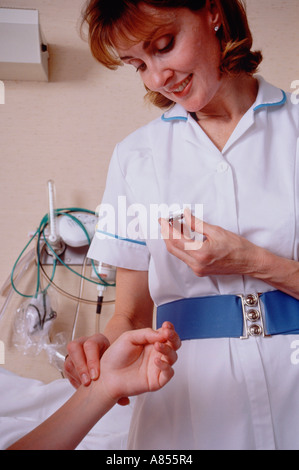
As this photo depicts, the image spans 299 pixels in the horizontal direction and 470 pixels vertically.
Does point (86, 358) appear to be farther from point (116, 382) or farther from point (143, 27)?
point (143, 27)

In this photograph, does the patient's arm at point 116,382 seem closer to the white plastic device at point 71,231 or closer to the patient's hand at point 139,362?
the patient's hand at point 139,362

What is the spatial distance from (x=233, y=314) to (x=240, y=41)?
52 centimetres

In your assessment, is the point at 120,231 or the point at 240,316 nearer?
the point at 240,316

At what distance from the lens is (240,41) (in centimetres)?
83

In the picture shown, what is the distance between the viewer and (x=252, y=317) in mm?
752

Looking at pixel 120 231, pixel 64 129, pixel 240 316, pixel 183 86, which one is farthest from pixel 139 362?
pixel 64 129

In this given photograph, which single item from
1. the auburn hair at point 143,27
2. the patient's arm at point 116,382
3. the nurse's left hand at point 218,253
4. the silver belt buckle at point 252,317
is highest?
the auburn hair at point 143,27

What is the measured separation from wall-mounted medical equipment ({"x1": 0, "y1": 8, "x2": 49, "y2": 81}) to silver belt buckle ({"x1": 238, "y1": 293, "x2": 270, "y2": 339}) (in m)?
0.92

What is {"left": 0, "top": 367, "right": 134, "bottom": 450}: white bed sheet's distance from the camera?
1.03 m

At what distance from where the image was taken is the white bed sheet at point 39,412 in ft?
3.38

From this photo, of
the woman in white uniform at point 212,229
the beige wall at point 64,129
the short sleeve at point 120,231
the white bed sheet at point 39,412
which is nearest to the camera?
the woman in white uniform at point 212,229

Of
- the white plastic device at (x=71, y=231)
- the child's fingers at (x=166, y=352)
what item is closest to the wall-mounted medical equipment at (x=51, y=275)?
the white plastic device at (x=71, y=231)

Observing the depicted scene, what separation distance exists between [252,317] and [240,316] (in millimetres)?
21

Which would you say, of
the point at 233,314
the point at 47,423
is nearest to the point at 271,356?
the point at 233,314
